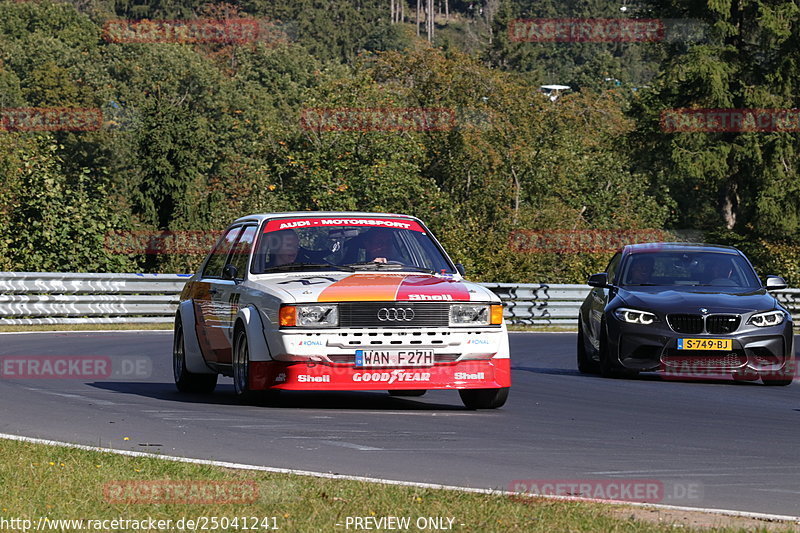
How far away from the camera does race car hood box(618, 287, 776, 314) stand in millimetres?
16297

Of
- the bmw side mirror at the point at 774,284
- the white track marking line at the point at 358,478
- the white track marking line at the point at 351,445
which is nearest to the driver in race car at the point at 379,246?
the white track marking line at the point at 351,445

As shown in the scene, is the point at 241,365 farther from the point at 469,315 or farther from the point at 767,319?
the point at 767,319

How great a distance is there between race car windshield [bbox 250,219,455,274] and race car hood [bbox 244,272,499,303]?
0.24 metres

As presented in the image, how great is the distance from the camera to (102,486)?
761 centimetres

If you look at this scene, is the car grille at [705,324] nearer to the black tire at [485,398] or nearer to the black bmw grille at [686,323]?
the black bmw grille at [686,323]

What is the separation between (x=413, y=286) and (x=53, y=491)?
17.1 ft

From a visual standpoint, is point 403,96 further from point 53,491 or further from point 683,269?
point 53,491

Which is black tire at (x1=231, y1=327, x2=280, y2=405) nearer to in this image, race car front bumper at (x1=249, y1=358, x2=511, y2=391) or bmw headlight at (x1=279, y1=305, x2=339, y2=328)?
race car front bumper at (x1=249, y1=358, x2=511, y2=391)

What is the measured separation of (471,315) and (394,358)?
757 mm

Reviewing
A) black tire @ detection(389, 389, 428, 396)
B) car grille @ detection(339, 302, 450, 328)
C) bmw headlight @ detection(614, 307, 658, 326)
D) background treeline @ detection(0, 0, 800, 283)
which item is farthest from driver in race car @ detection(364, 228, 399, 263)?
background treeline @ detection(0, 0, 800, 283)

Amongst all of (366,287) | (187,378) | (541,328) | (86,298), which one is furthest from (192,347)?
(541,328)

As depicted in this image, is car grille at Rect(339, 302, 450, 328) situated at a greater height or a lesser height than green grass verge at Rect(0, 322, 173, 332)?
greater

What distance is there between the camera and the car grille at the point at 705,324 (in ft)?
53.1

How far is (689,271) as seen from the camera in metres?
17.5
